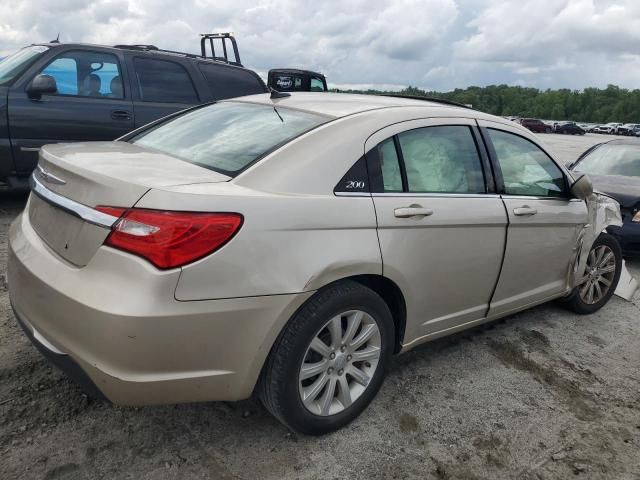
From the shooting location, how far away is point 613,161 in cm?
715

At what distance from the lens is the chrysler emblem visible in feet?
7.61

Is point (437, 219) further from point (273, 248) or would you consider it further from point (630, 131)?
point (630, 131)

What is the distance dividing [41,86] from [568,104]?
440 feet

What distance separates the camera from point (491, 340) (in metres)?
3.73

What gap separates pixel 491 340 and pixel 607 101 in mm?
136889

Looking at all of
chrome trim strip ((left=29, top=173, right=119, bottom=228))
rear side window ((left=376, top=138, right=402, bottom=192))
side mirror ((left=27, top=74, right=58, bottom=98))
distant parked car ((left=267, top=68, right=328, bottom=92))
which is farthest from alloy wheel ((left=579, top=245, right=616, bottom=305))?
distant parked car ((left=267, top=68, right=328, bottom=92))

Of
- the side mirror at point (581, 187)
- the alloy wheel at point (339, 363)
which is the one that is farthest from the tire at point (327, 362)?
the side mirror at point (581, 187)

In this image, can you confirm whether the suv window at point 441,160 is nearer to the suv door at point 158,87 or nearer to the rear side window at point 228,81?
the suv door at point 158,87

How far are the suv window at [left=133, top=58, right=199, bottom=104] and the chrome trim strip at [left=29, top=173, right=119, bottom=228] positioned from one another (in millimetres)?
4201

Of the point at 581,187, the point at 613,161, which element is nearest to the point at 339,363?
the point at 581,187

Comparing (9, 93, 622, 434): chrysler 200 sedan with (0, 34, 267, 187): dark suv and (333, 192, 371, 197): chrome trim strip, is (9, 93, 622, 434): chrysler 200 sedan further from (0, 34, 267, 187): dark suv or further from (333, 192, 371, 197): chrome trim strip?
(0, 34, 267, 187): dark suv

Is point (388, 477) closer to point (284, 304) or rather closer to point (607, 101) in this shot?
point (284, 304)

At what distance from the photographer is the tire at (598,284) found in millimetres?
4230

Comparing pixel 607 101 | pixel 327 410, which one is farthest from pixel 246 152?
pixel 607 101
